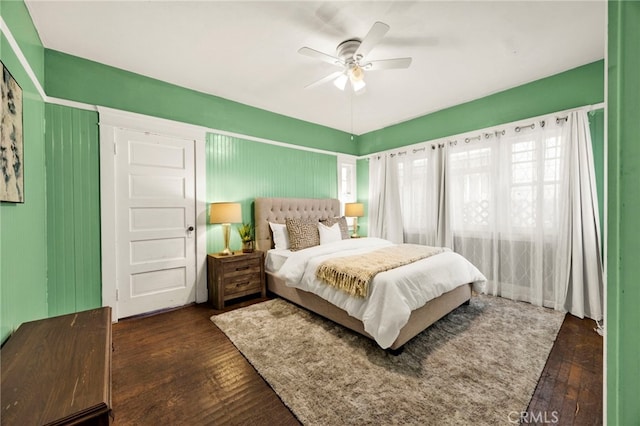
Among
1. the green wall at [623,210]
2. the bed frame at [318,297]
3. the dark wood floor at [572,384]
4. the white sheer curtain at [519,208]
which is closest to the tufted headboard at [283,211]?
the bed frame at [318,297]

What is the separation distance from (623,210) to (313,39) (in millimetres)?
2471

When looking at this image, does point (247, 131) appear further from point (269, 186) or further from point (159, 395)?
point (159, 395)

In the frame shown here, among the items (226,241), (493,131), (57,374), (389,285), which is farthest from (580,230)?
(57,374)

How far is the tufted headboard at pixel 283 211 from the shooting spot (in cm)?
379

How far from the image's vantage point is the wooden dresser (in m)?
0.86

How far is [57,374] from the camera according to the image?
3.42 feet

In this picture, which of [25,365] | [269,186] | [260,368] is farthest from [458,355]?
[269,186]

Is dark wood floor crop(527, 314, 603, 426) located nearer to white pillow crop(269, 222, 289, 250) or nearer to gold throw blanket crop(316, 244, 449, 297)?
gold throw blanket crop(316, 244, 449, 297)

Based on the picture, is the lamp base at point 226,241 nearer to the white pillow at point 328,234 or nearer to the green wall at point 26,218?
the white pillow at point 328,234

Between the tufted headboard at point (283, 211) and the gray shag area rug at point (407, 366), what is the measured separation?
1.21 metres

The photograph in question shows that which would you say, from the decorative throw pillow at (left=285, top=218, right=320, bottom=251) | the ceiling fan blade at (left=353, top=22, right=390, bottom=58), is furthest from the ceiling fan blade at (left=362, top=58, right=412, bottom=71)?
the decorative throw pillow at (left=285, top=218, right=320, bottom=251)

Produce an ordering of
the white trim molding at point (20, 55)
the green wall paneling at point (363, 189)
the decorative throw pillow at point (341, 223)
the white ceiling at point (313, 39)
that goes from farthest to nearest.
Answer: the green wall paneling at point (363, 189), the decorative throw pillow at point (341, 223), the white ceiling at point (313, 39), the white trim molding at point (20, 55)

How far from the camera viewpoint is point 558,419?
149 centimetres

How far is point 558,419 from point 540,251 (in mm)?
2170
